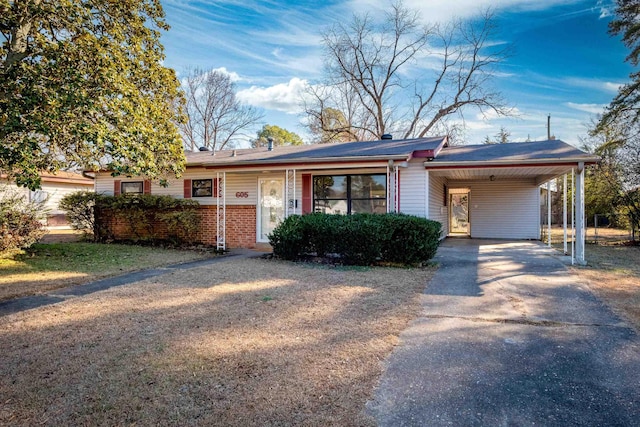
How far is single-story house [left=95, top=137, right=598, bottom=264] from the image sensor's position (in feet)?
32.8

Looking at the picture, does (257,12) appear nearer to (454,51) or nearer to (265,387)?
(265,387)

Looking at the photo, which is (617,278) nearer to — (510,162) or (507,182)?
(510,162)

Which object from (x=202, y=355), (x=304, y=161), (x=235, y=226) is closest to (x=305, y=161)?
(x=304, y=161)

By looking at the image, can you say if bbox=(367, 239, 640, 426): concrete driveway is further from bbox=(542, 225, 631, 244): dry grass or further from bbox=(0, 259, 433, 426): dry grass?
bbox=(542, 225, 631, 244): dry grass

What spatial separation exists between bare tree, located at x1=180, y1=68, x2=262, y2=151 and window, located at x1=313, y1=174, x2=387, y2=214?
70.2ft

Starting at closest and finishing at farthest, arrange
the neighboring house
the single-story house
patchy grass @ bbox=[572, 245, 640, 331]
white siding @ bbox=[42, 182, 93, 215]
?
patchy grass @ bbox=[572, 245, 640, 331]
the single-story house
the neighboring house
white siding @ bbox=[42, 182, 93, 215]

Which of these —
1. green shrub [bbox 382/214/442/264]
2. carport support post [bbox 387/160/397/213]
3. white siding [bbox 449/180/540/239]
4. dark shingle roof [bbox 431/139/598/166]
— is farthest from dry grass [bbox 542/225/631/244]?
green shrub [bbox 382/214/442/264]

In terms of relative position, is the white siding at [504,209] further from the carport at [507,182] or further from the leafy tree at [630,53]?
the leafy tree at [630,53]

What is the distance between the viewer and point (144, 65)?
7.52m

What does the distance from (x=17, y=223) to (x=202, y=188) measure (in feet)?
16.4

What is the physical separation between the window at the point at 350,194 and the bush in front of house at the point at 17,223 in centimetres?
714

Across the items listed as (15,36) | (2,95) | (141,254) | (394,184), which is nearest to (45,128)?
(2,95)

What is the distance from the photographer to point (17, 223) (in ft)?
28.6

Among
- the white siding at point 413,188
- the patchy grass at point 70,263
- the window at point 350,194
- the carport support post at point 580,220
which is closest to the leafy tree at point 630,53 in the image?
the carport support post at point 580,220
